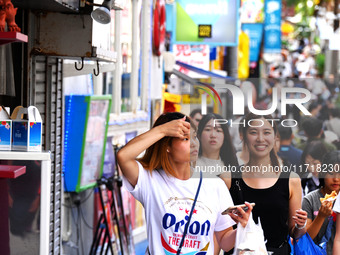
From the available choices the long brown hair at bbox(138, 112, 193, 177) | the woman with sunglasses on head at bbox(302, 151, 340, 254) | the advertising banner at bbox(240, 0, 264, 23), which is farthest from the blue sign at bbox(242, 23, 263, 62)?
the woman with sunglasses on head at bbox(302, 151, 340, 254)

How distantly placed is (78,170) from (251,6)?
21.9 metres

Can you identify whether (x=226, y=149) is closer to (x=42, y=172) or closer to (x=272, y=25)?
(x=42, y=172)

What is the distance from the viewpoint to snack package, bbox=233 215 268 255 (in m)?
4.57

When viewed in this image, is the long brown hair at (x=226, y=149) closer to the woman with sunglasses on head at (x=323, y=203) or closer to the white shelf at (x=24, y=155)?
the woman with sunglasses on head at (x=323, y=203)

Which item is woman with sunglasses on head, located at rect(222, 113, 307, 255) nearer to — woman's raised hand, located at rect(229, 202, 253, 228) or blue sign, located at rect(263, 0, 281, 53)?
woman's raised hand, located at rect(229, 202, 253, 228)

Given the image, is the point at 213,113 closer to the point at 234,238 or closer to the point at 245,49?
the point at 234,238

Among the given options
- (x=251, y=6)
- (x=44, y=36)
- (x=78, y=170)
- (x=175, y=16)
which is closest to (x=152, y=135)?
(x=44, y=36)

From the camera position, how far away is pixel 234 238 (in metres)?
4.84

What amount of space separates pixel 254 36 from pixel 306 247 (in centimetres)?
2551

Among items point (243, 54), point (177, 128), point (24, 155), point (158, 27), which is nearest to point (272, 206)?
point (177, 128)

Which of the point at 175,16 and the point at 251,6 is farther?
the point at 251,6

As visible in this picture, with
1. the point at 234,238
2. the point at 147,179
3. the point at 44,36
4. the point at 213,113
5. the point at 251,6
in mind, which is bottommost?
the point at 234,238

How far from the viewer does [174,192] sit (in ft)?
16.3

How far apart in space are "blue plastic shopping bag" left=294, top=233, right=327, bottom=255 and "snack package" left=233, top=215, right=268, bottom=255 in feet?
1.20
